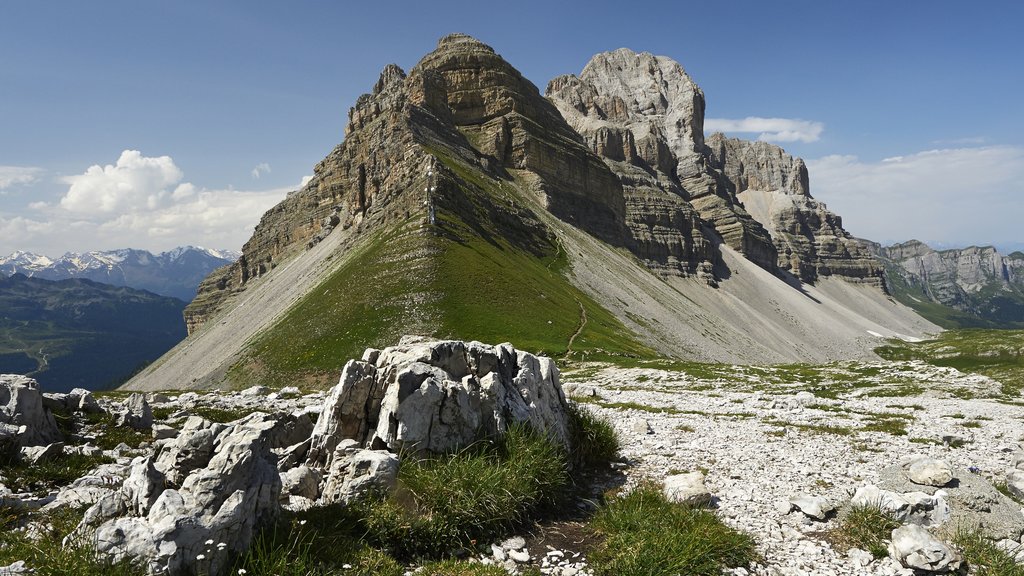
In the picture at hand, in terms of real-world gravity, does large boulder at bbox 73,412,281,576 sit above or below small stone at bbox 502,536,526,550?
above

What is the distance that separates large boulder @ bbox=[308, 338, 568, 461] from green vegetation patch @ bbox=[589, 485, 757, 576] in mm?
3484

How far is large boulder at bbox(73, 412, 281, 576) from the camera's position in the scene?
8156mm

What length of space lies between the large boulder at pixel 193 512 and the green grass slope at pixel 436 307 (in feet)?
178

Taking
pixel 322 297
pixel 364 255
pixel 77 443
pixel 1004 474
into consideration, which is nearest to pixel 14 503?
pixel 77 443

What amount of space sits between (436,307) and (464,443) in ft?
206

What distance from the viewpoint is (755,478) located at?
15.3m

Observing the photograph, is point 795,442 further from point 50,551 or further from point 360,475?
point 50,551

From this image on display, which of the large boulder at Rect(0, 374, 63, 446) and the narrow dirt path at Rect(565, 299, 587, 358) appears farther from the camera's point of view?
the narrow dirt path at Rect(565, 299, 587, 358)

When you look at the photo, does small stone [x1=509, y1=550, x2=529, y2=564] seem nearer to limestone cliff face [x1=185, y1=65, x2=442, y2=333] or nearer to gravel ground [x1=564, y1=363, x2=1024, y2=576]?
gravel ground [x1=564, y1=363, x2=1024, y2=576]

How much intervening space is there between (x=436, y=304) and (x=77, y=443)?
5940 cm

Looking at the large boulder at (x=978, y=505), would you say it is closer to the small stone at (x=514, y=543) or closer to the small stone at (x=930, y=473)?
the small stone at (x=930, y=473)

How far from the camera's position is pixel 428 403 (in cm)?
1309

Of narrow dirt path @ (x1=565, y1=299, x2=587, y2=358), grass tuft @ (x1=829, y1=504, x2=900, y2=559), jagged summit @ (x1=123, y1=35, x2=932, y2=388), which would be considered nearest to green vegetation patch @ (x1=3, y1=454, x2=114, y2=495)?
grass tuft @ (x1=829, y1=504, x2=900, y2=559)

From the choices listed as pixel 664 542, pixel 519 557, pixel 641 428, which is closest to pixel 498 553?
pixel 519 557
